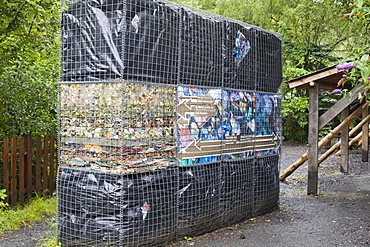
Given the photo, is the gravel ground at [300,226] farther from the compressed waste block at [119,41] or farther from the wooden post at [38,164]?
the compressed waste block at [119,41]

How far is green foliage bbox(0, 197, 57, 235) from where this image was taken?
6559 mm

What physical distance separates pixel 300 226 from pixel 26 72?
567 cm

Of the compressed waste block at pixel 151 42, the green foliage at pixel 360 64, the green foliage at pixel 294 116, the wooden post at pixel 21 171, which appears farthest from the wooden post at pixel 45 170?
the green foliage at pixel 294 116

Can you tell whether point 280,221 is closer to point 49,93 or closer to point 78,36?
point 78,36

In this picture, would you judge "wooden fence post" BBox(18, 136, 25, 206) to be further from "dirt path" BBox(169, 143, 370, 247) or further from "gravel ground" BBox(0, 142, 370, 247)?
"dirt path" BBox(169, 143, 370, 247)

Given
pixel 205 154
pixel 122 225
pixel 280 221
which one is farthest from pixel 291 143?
pixel 122 225

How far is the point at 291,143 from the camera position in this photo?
22109 millimetres

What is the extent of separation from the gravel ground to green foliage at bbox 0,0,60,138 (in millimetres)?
2096

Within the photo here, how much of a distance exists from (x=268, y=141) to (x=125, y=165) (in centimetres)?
353

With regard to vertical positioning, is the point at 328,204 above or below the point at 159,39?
below

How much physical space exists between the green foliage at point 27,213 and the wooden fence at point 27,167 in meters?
0.21

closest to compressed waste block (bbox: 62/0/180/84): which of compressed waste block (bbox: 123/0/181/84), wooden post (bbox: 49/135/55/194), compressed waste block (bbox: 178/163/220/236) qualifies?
compressed waste block (bbox: 123/0/181/84)

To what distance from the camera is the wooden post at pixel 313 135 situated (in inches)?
368

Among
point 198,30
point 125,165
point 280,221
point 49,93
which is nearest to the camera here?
point 125,165
